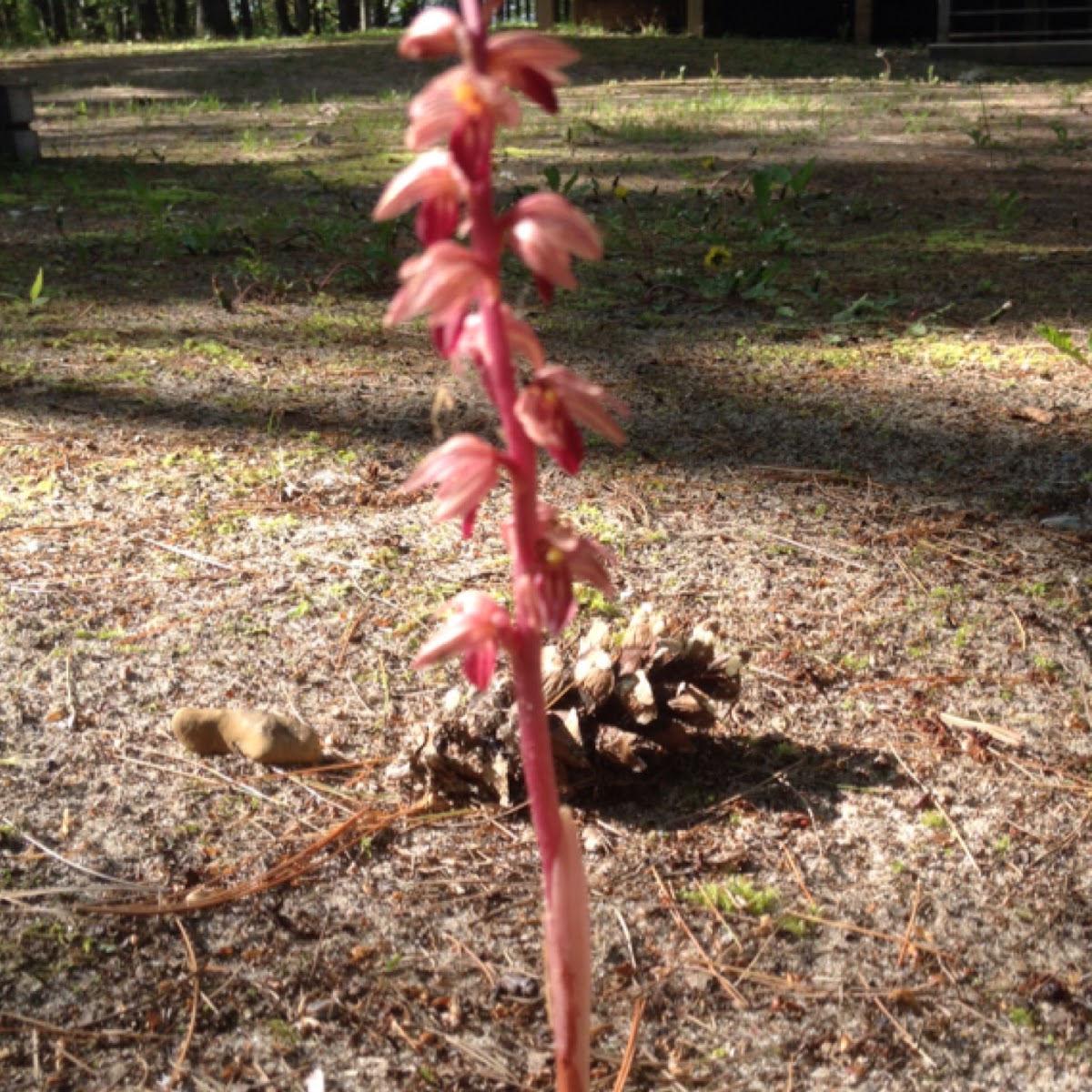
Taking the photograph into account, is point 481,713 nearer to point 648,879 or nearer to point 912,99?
point 648,879

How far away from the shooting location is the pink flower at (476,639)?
1018 mm

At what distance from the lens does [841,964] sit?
1.59 metres

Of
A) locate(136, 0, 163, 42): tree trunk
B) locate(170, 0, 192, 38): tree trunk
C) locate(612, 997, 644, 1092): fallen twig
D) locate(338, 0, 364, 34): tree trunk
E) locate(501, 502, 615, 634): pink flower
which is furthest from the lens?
locate(170, 0, 192, 38): tree trunk

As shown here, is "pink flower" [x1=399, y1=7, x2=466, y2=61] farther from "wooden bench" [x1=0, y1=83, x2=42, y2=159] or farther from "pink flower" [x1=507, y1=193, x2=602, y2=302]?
"wooden bench" [x1=0, y1=83, x2=42, y2=159]

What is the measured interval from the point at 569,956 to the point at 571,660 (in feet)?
3.57

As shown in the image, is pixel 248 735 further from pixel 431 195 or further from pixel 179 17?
pixel 179 17

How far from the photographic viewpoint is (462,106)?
0.89 m

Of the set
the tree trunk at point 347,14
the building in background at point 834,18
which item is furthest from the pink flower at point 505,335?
the tree trunk at point 347,14

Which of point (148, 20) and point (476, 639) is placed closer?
point (476, 639)

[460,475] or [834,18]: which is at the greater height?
[834,18]

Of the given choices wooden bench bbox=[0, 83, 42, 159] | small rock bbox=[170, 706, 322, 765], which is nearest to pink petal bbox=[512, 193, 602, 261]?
small rock bbox=[170, 706, 322, 765]

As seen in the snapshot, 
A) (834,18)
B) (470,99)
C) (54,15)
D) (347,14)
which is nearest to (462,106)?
(470,99)

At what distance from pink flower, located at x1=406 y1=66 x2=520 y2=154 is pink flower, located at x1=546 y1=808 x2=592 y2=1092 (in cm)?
58

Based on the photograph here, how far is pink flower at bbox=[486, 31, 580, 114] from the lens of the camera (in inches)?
36.1
